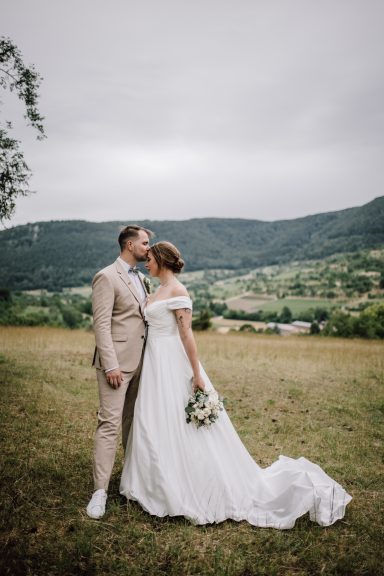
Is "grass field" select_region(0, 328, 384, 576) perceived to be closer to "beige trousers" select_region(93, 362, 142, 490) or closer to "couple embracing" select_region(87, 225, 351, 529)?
"couple embracing" select_region(87, 225, 351, 529)

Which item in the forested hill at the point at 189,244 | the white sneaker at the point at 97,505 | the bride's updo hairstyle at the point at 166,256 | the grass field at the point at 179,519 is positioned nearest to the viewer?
the grass field at the point at 179,519

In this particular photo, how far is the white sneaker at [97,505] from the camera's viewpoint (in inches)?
157

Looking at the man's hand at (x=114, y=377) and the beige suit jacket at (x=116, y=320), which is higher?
the beige suit jacket at (x=116, y=320)

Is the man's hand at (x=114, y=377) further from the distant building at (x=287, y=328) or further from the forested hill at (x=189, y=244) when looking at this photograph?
the forested hill at (x=189, y=244)

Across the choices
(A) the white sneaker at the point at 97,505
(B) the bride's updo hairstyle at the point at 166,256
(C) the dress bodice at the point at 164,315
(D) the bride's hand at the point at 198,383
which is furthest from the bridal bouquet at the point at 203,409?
(B) the bride's updo hairstyle at the point at 166,256

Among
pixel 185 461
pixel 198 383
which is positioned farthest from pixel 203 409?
pixel 185 461

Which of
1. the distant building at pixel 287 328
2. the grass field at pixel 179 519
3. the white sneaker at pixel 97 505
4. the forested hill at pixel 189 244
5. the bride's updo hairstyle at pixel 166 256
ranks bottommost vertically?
the distant building at pixel 287 328

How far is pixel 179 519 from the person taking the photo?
4.08 metres

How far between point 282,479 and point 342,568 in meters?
1.10

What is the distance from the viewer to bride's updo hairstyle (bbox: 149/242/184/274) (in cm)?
450

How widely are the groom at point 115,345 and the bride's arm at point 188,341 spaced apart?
525 millimetres

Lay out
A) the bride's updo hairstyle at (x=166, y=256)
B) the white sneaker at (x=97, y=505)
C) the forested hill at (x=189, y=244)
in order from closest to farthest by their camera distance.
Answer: the white sneaker at (x=97, y=505), the bride's updo hairstyle at (x=166, y=256), the forested hill at (x=189, y=244)

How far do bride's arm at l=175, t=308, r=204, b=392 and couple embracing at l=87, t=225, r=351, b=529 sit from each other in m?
0.01

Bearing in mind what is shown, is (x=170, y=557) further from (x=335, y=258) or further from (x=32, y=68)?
(x=335, y=258)
